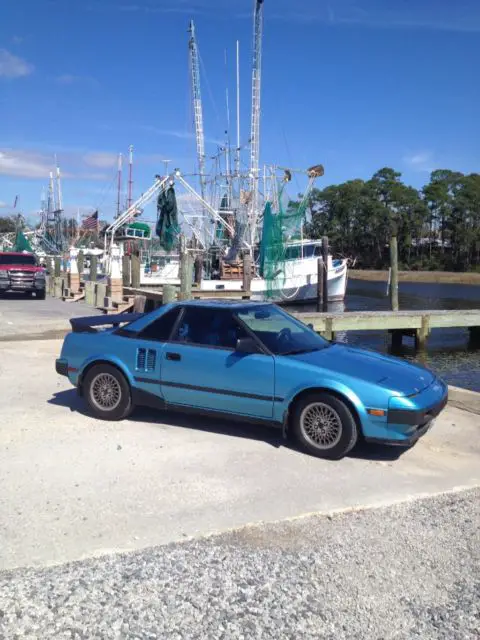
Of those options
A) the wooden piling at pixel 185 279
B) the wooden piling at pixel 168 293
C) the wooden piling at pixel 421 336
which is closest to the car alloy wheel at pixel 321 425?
the wooden piling at pixel 168 293

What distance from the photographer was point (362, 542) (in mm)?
4000

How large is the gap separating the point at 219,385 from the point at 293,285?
104ft

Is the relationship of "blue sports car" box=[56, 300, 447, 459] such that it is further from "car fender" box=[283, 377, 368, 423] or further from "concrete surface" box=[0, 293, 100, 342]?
"concrete surface" box=[0, 293, 100, 342]

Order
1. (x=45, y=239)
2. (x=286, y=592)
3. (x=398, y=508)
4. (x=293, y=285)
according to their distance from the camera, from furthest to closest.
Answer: (x=45, y=239) → (x=293, y=285) → (x=398, y=508) → (x=286, y=592)

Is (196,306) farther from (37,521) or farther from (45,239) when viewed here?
(45,239)

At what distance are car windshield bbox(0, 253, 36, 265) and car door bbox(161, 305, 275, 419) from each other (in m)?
22.4

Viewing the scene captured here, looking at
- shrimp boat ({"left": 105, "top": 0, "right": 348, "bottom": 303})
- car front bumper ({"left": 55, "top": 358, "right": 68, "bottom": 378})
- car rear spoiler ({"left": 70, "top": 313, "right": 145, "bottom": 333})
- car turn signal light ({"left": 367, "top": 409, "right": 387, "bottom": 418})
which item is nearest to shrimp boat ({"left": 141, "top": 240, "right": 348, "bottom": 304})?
shrimp boat ({"left": 105, "top": 0, "right": 348, "bottom": 303})

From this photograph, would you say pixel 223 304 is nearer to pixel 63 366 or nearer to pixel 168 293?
pixel 63 366

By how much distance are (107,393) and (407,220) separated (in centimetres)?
9754

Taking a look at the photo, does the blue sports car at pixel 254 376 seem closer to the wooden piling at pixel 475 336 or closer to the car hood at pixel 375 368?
the car hood at pixel 375 368

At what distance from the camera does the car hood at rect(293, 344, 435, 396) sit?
18.2 ft

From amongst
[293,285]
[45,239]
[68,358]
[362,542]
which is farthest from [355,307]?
[45,239]

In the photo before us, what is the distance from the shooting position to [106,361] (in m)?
6.76

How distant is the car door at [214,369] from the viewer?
588cm
